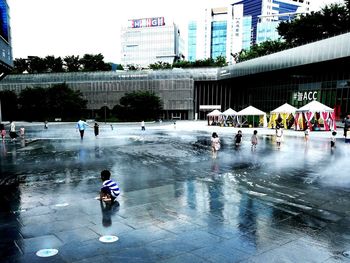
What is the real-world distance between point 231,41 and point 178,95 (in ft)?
288

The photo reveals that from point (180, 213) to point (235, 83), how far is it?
65845 mm

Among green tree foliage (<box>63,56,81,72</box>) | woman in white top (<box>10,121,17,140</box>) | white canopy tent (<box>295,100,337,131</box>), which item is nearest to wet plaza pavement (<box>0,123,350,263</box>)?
woman in white top (<box>10,121,17,140</box>)

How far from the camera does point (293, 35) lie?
5844 centimetres

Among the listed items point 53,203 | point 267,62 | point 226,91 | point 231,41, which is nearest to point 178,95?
point 226,91

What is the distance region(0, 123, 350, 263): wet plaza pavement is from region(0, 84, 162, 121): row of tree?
51.4 m

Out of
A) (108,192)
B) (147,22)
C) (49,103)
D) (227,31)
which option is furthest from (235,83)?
(227,31)

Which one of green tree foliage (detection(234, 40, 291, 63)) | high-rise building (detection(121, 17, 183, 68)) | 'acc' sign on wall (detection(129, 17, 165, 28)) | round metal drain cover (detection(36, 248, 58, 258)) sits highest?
'acc' sign on wall (detection(129, 17, 165, 28))

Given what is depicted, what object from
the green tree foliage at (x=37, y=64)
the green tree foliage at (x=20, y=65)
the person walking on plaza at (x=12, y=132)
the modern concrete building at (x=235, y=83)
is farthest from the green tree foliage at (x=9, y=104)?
the person walking on plaza at (x=12, y=132)

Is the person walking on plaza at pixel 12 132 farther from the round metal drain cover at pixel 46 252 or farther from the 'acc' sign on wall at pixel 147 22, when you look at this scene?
the 'acc' sign on wall at pixel 147 22

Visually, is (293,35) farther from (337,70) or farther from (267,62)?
(337,70)

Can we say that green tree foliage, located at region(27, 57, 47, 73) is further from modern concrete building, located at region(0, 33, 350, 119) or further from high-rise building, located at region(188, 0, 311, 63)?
high-rise building, located at region(188, 0, 311, 63)

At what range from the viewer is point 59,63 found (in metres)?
84.1

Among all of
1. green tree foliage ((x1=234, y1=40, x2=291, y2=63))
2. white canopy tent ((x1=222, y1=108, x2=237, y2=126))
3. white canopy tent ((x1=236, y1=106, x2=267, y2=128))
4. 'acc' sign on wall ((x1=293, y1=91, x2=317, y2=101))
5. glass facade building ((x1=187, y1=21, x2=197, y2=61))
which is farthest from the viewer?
glass facade building ((x1=187, y1=21, x2=197, y2=61))

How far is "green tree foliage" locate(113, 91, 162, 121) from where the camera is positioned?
63.4 meters
